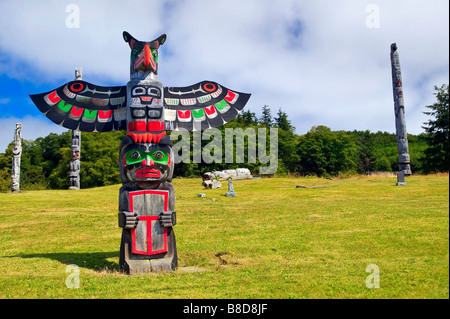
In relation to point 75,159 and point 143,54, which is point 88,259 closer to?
point 143,54

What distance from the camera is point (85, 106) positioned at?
9.29 meters

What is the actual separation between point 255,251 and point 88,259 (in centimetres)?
463

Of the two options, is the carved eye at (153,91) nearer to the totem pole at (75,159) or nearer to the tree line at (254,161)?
the totem pole at (75,159)

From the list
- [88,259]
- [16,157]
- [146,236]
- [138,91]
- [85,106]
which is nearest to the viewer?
[146,236]

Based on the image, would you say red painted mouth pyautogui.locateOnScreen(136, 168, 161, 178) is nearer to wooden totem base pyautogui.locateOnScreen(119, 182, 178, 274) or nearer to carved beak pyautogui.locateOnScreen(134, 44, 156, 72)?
wooden totem base pyautogui.locateOnScreen(119, 182, 178, 274)

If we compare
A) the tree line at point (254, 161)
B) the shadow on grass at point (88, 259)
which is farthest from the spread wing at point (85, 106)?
the tree line at point (254, 161)

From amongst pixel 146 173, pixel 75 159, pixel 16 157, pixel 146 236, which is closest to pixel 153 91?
pixel 146 173

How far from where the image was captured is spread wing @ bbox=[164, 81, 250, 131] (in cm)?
939

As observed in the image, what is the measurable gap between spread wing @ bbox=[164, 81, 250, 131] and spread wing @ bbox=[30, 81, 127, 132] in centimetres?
126

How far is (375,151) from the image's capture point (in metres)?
74.6

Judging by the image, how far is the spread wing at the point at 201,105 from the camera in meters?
9.39

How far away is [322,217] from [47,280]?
10637 millimetres
